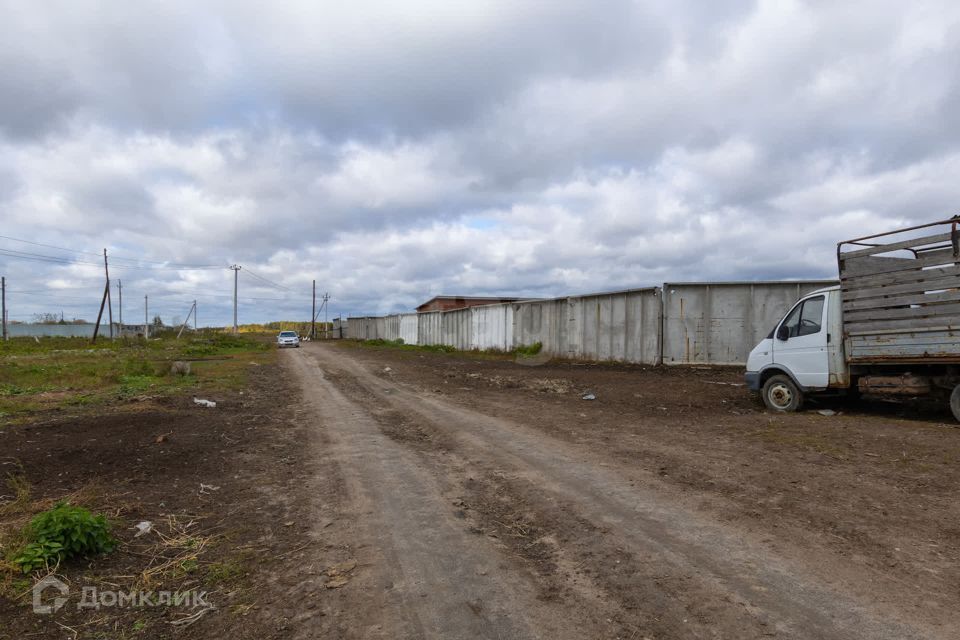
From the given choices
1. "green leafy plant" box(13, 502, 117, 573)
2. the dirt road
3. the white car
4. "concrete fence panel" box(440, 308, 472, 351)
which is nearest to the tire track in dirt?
the dirt road

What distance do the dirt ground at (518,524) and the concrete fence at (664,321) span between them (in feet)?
28.3

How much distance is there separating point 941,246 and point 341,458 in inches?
376

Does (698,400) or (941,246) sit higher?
(941,246)

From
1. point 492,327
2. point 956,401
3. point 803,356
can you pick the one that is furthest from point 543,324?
point 956,401

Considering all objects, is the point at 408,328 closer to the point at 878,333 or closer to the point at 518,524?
the point at 878,333

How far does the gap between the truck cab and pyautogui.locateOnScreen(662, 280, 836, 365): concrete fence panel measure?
808 centimetres

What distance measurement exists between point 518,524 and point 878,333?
7629 mm

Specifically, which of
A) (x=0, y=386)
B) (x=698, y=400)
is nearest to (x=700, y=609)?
(x=698, y=400)

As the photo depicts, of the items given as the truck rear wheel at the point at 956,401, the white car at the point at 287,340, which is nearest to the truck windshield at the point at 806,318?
the truck rear wheel at the point at 956,401

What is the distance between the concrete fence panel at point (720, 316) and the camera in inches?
685

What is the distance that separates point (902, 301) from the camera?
8.53m

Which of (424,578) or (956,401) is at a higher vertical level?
(956,401)

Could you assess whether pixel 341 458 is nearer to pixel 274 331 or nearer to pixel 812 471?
pixel 812 471

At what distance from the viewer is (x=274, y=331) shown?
10044cm
